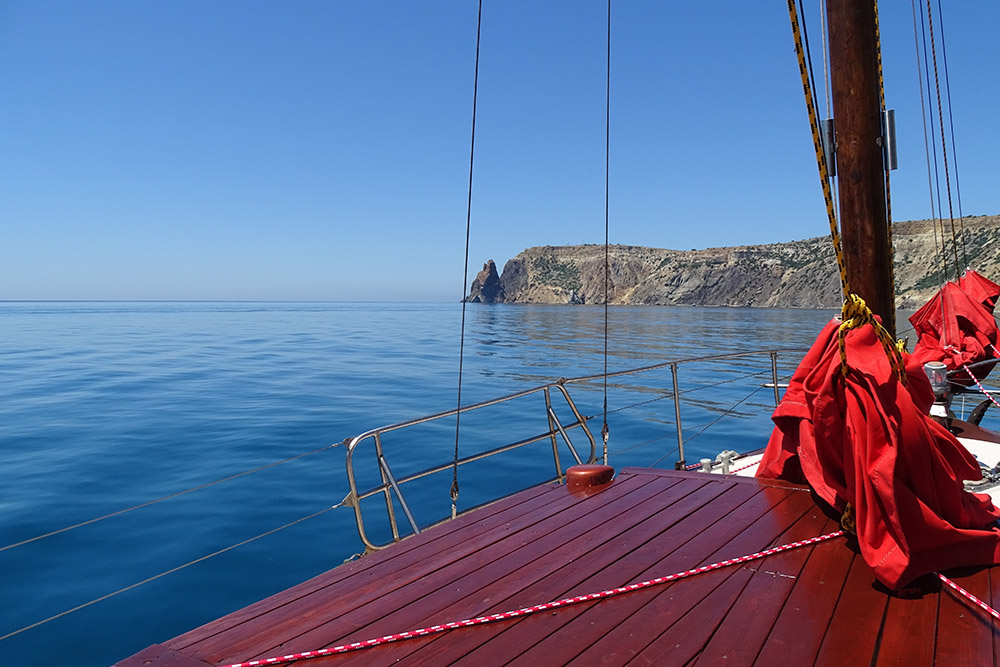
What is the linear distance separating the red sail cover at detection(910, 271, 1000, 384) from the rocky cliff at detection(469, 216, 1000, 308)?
68.0m

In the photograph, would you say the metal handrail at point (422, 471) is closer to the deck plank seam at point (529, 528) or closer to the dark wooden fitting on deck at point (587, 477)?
the dark wooden fitting on deck at point (587, 477)

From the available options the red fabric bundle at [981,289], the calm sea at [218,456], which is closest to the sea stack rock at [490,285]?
the calm sea at [218,456]

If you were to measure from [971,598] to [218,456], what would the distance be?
8.48 m

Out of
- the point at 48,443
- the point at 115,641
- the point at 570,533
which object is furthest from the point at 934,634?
the point at 48,443

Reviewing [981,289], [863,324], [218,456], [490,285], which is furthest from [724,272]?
[863,324]

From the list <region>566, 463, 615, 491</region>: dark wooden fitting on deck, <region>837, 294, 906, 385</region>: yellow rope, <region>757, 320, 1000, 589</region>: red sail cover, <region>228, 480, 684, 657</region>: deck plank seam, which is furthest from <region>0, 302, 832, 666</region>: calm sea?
<region>837, 294, 906, 385</region>: yellow rope

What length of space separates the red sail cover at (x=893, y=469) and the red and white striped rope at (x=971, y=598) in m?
0.06

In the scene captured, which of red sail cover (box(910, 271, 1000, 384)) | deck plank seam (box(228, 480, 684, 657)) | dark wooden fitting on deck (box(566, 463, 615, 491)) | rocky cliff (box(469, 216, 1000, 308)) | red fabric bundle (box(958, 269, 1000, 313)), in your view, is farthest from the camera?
rocky cliff (box(469, 216, 1000, 308))

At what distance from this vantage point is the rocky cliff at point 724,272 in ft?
291

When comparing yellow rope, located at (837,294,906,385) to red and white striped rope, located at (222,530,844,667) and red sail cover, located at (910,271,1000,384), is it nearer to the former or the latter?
red and white striped rope, located at (222,530,844,667)

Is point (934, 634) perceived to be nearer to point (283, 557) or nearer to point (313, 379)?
point (283, 557)

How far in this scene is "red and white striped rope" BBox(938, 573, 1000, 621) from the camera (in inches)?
84.4

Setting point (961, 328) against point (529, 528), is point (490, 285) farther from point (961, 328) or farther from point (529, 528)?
point (529, 528)

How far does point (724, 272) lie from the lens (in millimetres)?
123125
